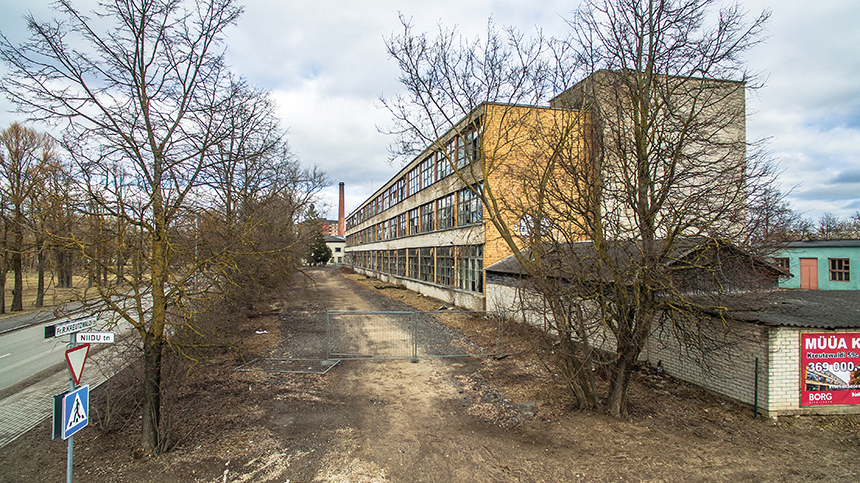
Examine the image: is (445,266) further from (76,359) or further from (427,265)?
(76,359)

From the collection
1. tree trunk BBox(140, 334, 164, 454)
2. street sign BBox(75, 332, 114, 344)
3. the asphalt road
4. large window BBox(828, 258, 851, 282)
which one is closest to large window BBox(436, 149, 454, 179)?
the asphalt road

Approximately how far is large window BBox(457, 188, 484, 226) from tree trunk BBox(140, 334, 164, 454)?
49.9 feet

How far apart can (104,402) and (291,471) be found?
12.6 feet

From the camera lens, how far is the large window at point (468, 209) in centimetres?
1970

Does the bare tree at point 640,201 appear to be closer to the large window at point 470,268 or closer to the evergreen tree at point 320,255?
the large window at point 470,268

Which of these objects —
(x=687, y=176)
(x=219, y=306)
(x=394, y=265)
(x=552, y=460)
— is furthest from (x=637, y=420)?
(x=394, y=265)

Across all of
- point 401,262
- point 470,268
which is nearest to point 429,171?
point 470,268

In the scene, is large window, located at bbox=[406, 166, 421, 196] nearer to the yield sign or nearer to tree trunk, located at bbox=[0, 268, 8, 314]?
tree trunk, located at bbox=[0, 268, 8, 314]

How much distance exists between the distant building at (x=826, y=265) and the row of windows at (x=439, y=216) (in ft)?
52.6

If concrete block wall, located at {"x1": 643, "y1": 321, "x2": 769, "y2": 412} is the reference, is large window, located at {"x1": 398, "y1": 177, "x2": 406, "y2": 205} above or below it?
above

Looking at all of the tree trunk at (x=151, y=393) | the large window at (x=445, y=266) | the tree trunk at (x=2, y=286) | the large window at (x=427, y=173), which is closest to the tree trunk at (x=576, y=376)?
the tree trunk at (x=151, y=393)

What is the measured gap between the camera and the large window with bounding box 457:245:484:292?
19.3 m

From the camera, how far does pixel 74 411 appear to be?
4.31m

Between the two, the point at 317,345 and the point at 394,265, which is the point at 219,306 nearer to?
the point at 317,345
